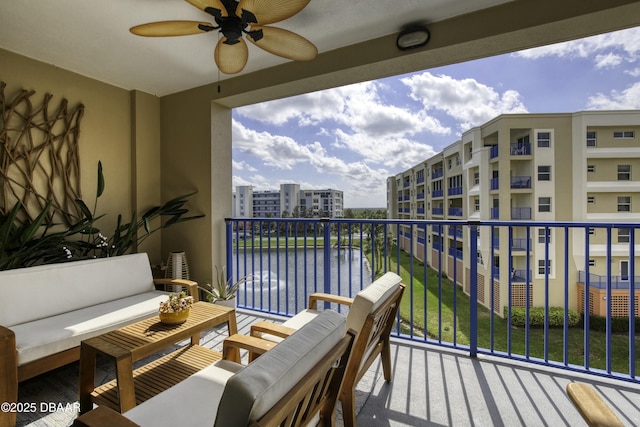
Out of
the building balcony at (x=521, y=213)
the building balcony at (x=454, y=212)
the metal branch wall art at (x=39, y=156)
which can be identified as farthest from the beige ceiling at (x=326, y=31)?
the building balcony at (x=454, y=212)

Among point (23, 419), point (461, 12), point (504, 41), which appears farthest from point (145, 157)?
point (504, 41)

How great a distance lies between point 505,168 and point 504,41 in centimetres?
1333

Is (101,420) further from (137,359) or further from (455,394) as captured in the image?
(455,394)

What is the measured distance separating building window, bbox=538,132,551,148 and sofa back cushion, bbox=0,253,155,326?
15.8 metres

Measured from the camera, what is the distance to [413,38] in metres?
2.48

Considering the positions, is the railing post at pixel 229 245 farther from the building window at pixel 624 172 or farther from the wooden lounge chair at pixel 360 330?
the building window at pixel 624 172

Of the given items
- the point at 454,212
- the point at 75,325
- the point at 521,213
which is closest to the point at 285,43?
the point at 75,325

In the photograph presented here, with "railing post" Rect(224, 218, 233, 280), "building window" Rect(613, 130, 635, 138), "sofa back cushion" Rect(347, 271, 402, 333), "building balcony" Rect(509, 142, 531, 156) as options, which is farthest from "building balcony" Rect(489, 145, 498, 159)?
"sofa back cushion" Rect(347, 271, 402, 333)

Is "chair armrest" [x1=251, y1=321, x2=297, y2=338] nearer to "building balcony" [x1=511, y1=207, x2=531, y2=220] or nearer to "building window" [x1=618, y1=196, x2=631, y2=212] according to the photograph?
"building window" [x1=618, y1=196, x2=631, y2=212]

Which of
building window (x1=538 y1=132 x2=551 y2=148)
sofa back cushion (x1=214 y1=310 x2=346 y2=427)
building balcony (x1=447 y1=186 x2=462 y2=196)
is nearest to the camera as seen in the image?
sofa back cushion (x1=214 y1=310 x2=346 y2=427)

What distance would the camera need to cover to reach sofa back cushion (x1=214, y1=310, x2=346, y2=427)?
0.73 m

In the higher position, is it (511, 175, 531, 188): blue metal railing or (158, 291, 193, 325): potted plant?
(511, 175, 531, 188): blue metal railing

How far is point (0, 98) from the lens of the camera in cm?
291

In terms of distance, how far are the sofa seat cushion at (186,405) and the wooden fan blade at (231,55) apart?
2.14 metres
